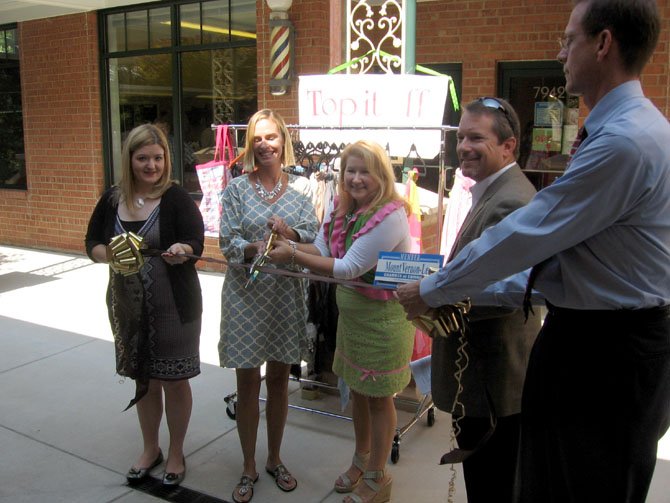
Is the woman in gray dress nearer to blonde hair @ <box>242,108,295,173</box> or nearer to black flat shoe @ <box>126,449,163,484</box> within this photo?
blonde hair @ <box>242,108,295,173</box>

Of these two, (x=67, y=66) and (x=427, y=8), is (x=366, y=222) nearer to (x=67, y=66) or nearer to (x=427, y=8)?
(x=427, y=8)

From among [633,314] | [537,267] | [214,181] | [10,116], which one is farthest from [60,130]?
[633,314]

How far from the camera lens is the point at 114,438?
155 inches

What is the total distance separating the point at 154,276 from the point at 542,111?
485 cm

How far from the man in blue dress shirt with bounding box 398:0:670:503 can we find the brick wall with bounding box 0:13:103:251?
8.14 metres

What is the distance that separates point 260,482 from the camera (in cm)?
341

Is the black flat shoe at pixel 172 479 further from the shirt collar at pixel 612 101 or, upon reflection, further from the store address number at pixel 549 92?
the store address number at pixel 549 92

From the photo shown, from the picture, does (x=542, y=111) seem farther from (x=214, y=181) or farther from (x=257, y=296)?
(x=257, y=296)

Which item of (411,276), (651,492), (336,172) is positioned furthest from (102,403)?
(651,492)

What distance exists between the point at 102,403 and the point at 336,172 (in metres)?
2.15

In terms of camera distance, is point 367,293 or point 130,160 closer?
point 367,293

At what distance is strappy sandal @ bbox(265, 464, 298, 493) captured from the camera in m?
3.34

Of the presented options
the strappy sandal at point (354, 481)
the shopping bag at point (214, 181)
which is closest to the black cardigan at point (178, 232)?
the strappy sandal at point (354, 481)

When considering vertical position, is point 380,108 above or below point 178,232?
above
